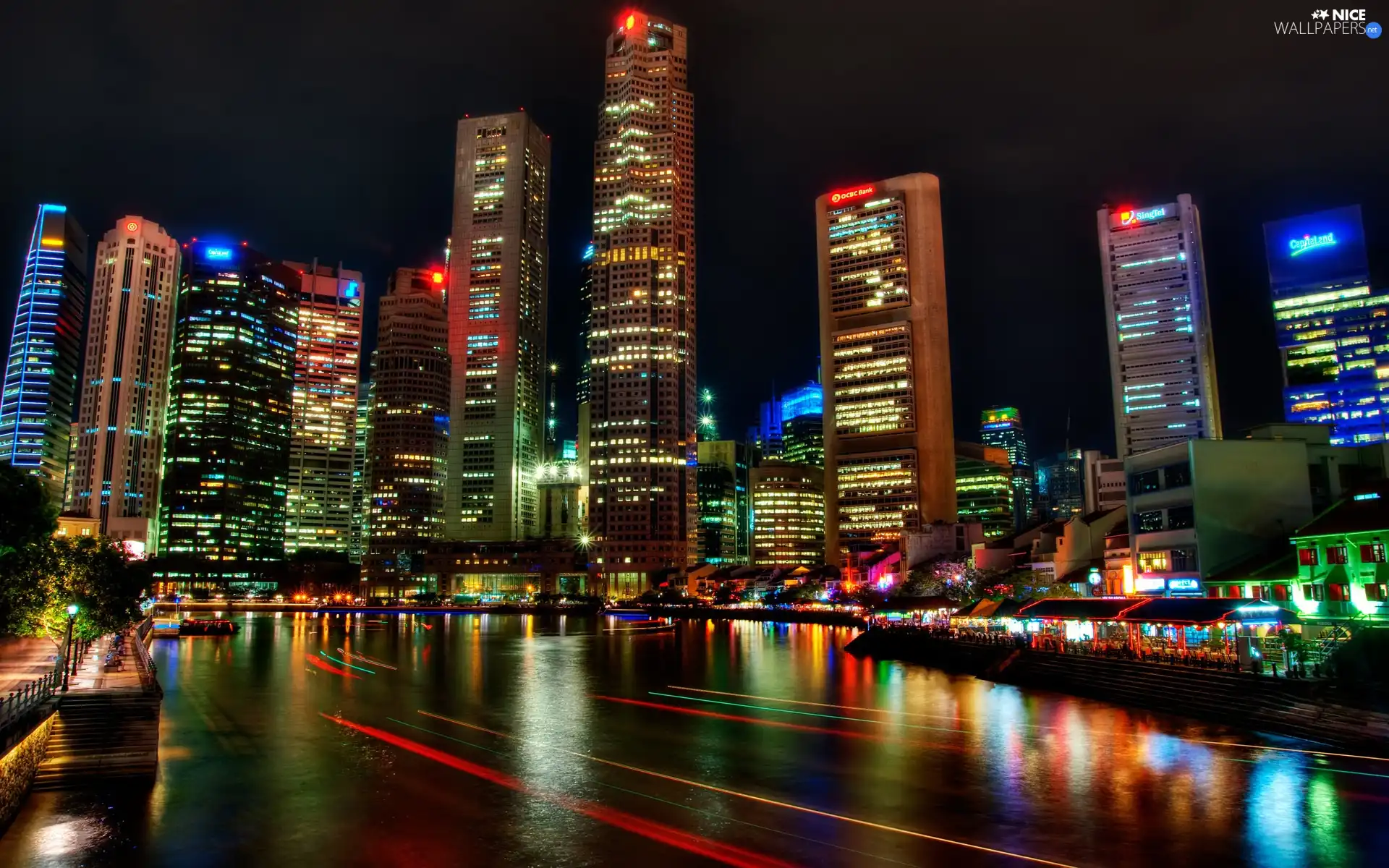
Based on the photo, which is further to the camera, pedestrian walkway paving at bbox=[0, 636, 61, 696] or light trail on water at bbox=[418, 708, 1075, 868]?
pedestrian walkway paving at bbox=[0, 636, 61, 696]

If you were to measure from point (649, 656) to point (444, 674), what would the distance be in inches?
906

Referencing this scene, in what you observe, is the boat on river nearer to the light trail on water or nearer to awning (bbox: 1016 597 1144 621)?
the light trail on water

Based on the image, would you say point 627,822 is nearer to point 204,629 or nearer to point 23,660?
point 23,660

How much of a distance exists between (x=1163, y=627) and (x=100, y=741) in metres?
54.8

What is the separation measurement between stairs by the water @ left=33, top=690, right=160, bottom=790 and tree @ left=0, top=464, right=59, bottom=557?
10.3 m

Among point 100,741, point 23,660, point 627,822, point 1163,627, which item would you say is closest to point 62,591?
point 23,660

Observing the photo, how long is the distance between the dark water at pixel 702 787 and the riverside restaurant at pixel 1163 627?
6360mm

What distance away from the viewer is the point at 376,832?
950 inches

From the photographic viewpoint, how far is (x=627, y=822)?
81.9 ft

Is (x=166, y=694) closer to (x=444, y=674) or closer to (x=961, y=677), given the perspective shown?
(x=444, y=674)

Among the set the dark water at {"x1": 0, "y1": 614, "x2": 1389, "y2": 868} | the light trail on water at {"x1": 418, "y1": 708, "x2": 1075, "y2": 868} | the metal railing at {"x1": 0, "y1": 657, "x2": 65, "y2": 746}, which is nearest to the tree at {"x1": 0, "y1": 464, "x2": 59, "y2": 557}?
the metal railing at {"x1": 0, "y1": 657, "x2": 65, "y2": 746}

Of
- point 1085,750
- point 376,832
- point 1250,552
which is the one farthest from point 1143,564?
point 376,832

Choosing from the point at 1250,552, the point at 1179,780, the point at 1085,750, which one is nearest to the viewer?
the point at 1179,780

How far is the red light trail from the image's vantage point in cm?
2166
